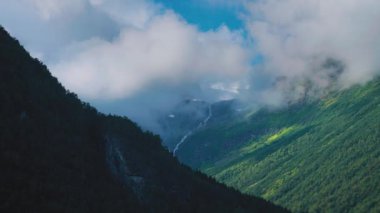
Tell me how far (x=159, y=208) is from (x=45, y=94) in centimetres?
4665

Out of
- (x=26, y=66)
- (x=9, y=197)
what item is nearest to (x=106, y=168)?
(x=26, y=66)

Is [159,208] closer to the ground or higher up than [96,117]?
closer to the ground

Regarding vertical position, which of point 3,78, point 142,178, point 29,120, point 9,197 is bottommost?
point 9,197

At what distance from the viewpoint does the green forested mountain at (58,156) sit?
13225cm

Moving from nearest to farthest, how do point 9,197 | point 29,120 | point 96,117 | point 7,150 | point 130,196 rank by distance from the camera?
1. point 9,197
2. point 7,150
3. point 29,120
4. point 130,196
5. point 96,117

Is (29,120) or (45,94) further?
(45,94)

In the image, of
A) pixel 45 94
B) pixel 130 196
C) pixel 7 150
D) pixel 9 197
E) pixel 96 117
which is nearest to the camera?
pixel 9 197

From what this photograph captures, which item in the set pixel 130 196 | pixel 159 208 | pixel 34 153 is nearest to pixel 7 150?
pixel 34 153

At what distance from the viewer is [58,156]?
152875 mm

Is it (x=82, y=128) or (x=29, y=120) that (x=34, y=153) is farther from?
(x=82, y=128)

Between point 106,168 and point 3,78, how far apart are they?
121 feet

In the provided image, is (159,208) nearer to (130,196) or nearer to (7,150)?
(130,196)

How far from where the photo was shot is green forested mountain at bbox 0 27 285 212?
132 m

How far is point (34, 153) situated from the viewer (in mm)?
144875
